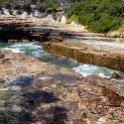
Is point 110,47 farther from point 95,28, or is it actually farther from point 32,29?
point 32,29

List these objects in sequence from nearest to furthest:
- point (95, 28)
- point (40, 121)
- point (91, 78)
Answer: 1. point (40, 121)
2. point (91, 78)
3. point (95, 28)

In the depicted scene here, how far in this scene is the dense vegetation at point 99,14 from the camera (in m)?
39.2

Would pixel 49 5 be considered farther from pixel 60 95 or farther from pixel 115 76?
pixel 60 95

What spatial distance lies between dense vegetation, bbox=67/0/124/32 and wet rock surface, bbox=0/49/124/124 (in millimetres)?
13593

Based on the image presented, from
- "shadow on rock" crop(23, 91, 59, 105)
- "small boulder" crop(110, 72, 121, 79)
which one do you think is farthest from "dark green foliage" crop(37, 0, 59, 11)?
"shadow on rock" crop(23, 91, 59, 105)

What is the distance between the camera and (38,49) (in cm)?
3466

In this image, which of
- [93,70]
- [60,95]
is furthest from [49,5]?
[60,95]

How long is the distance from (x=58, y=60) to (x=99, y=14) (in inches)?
609

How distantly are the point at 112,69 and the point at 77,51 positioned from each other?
187 inches

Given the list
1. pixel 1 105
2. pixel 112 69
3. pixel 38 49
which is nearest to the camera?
pixel 1 105

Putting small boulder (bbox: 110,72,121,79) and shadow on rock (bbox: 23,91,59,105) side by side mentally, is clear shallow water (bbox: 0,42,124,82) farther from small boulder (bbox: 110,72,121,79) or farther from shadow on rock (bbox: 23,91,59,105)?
shadow on rock (bbox: 23,91,59,105)

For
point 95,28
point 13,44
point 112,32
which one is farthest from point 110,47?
point 13,44

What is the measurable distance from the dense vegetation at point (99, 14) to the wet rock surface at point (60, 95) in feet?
44.6

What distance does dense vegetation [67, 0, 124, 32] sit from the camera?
1542 inches
